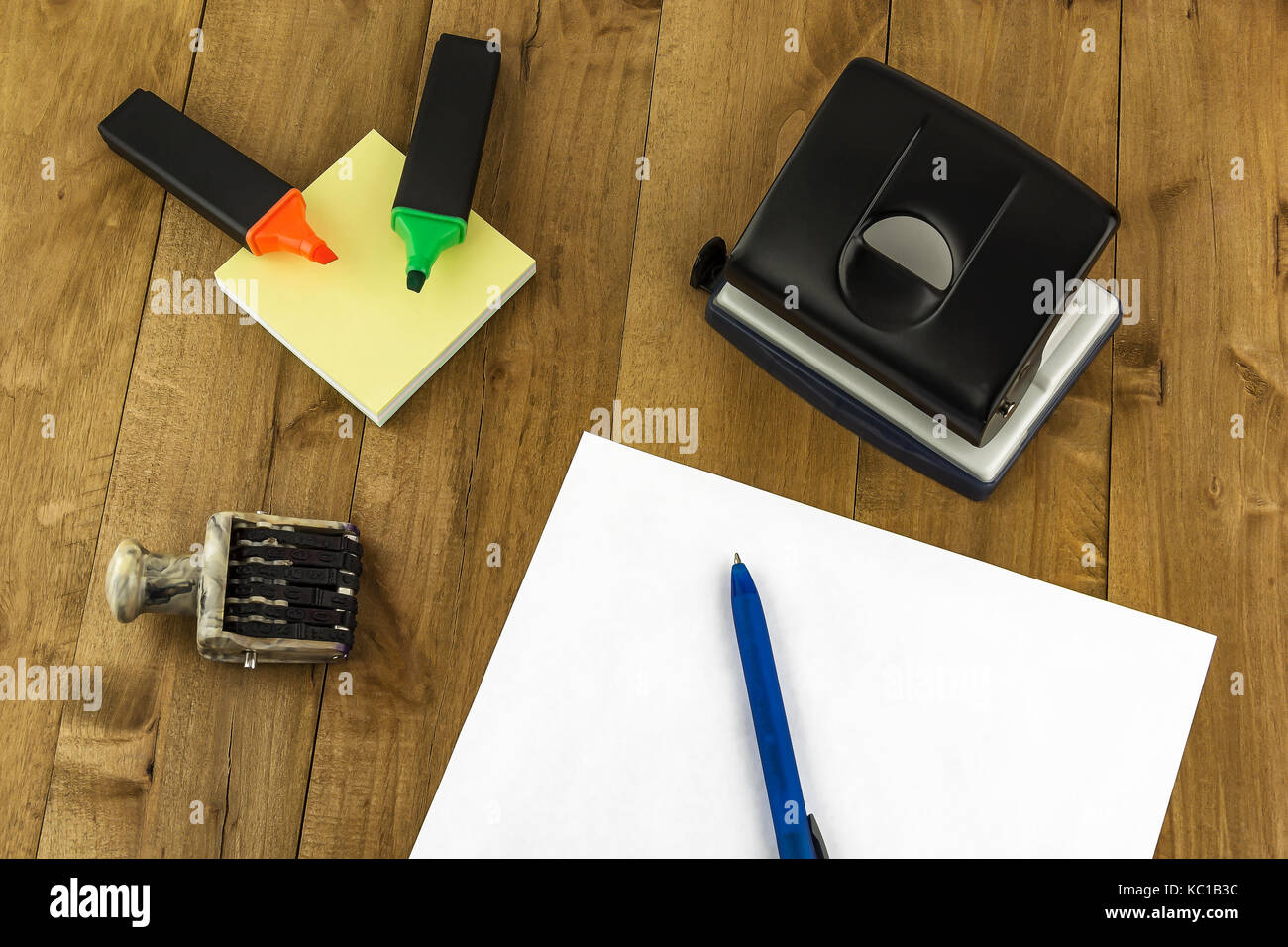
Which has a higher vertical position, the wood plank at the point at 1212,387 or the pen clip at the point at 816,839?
the wood plank at the point at 1212,387

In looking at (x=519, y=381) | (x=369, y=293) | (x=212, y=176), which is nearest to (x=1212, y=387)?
(x=519, y=381)

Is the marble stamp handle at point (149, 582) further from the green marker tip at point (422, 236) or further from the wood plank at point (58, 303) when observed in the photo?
the green marker tip at point (422, 236)

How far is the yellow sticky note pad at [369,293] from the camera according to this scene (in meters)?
0.62

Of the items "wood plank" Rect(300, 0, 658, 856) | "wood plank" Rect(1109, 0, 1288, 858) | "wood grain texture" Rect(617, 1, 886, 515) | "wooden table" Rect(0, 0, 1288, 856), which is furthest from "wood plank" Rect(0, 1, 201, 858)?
"wood plank" Rect(1109, 0, 1288, 858)

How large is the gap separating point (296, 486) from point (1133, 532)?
541 millimetres

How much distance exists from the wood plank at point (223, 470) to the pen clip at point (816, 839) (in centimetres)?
31

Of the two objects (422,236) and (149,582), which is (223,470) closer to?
(149,582)

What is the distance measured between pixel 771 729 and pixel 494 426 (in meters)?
0.26

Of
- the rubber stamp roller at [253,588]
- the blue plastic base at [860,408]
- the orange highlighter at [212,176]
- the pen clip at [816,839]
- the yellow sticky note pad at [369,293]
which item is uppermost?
the orange highlighter at [212,176]

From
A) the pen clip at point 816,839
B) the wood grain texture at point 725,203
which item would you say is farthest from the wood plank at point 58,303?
Answer: the pen clip at point 816,839
